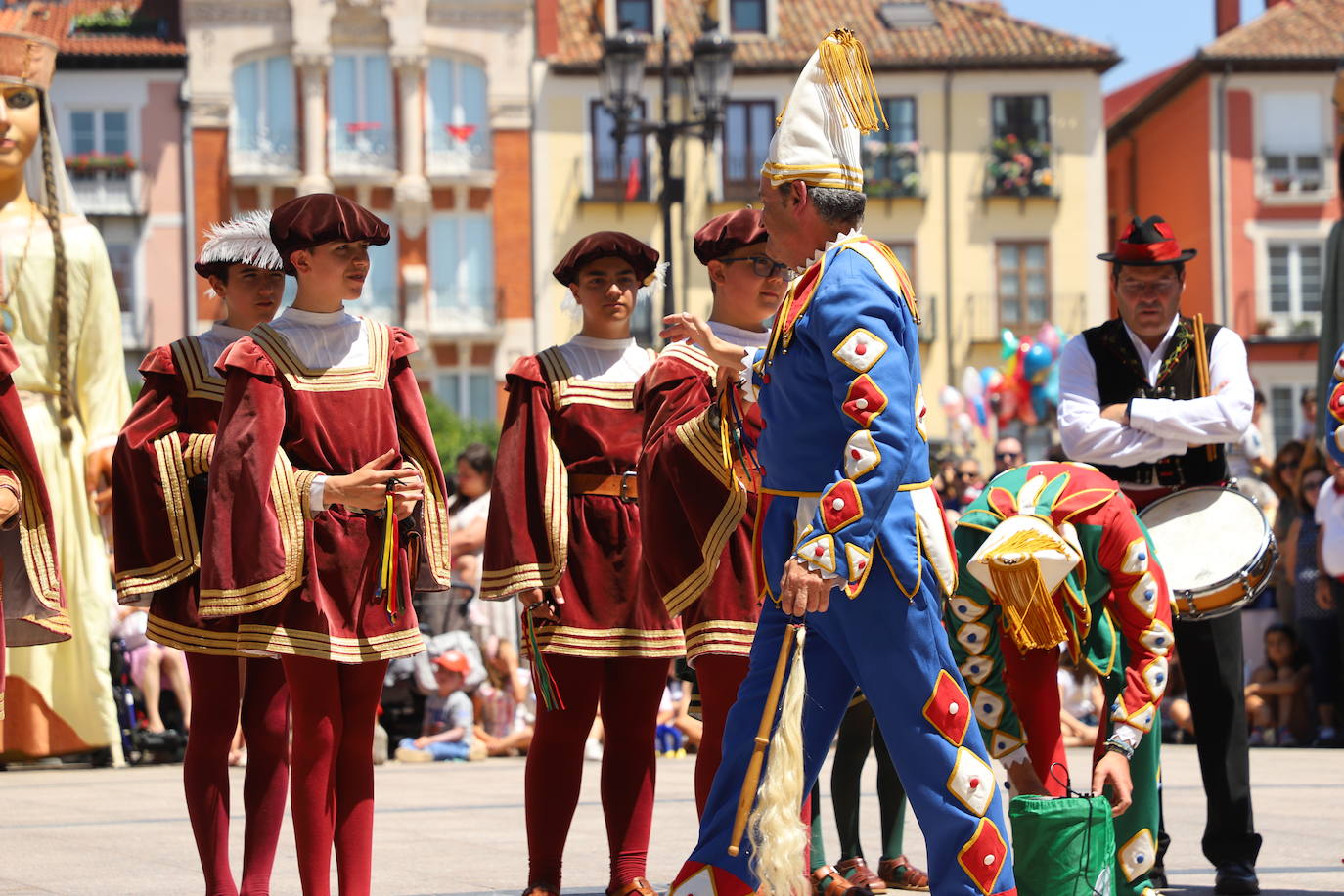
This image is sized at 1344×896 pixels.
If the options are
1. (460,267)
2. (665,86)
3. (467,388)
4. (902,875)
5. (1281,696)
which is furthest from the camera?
(467,388)

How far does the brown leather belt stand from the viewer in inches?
278

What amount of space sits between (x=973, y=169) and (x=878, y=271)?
41193 millimetres

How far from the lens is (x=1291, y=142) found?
152ft

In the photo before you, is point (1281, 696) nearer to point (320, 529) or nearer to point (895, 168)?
point (320, 529)

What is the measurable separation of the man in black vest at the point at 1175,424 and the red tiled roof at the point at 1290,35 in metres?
40.2

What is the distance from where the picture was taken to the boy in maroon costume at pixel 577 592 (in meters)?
6.92

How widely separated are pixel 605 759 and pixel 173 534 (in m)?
1.54

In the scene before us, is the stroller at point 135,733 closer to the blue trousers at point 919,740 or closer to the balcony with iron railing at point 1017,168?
the blue trousers at point 919,740

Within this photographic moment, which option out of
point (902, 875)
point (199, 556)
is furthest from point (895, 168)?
point (199, 556)

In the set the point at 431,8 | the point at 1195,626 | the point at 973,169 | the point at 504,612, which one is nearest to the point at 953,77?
the point at 973,169

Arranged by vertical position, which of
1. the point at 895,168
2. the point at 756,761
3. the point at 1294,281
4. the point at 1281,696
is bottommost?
the point at 1281,696

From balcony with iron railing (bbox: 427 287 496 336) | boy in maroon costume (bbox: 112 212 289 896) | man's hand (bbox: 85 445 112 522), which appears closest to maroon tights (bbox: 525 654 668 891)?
boy in maroon costume (bbox: 112 212 289 896)

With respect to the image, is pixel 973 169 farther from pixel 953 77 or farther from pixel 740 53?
pixel 740 53

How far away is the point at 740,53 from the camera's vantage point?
149 feet
